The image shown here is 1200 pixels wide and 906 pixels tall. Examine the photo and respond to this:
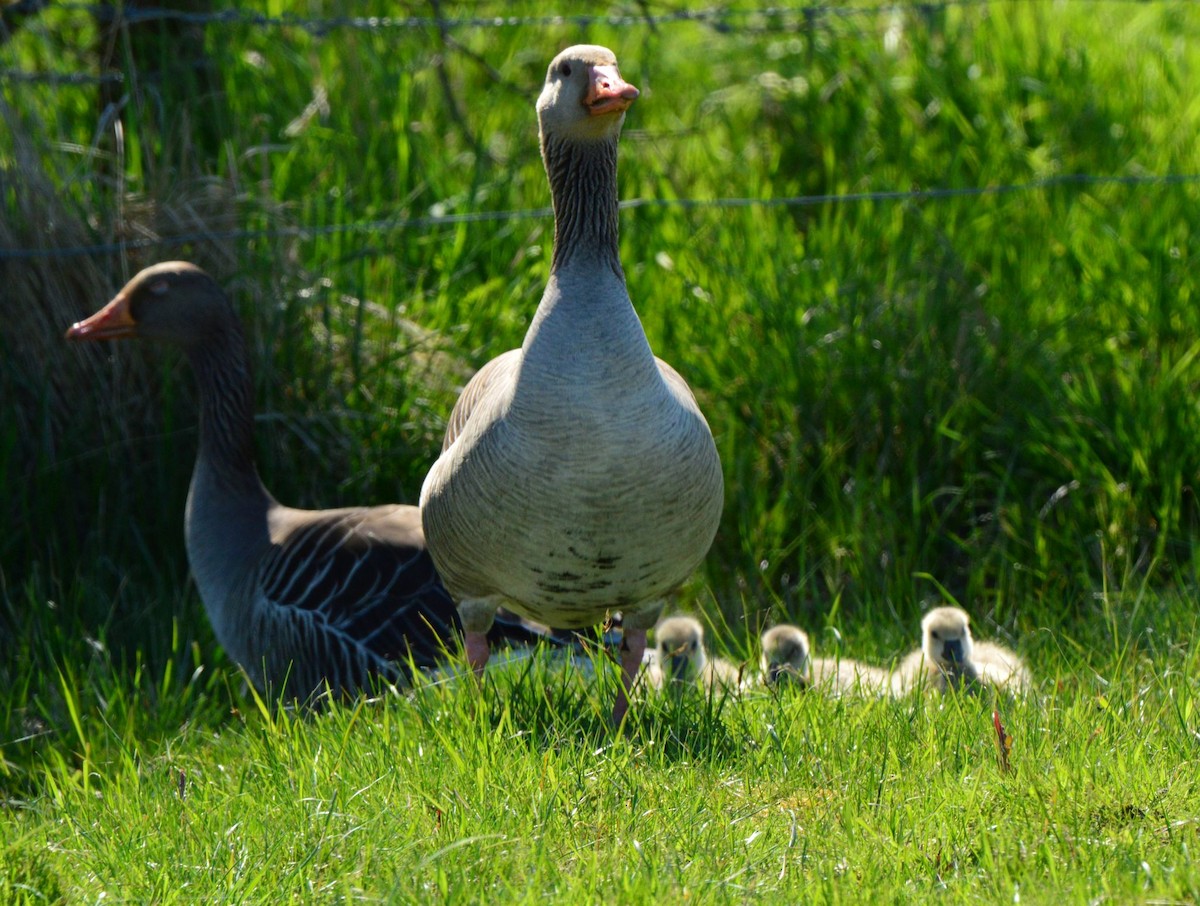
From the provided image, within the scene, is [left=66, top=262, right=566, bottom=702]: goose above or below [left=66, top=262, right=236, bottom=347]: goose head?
below

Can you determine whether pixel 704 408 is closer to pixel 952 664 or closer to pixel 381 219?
pixel 381 219

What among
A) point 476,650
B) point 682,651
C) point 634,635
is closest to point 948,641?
point 682,651

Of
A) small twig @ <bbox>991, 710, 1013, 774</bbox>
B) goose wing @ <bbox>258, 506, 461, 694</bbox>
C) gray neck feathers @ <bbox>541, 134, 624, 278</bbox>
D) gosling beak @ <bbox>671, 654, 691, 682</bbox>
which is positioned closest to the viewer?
small twig @ <bbox>991, 710, 1013, 774</bbox>

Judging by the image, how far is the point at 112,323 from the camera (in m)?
5.54

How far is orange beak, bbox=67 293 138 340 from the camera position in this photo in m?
5.51

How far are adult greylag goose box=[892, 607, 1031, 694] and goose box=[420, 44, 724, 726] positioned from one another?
92cm

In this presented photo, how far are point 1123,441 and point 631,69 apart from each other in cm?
421

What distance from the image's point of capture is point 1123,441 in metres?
5.62

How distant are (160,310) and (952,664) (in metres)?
3.12

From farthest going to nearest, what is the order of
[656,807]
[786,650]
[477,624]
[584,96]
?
[786,650], [477,624], [584,96], [656,807]

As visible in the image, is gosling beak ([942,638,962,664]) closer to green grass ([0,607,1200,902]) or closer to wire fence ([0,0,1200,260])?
green grass ([0,607,1200,902])

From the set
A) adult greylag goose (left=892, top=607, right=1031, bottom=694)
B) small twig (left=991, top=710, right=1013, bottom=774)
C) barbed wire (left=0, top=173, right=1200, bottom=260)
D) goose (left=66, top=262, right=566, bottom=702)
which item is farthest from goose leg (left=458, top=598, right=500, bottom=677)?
barbed wire (left=0, top=173, right=1200, bottom=260)

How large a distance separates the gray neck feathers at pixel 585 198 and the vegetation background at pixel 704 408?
46.1 inches

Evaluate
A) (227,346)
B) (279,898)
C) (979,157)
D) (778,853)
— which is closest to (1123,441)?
(979,157)
